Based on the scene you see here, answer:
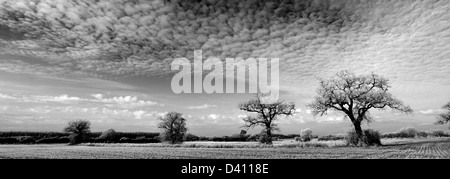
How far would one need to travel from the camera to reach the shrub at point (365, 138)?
124 ft

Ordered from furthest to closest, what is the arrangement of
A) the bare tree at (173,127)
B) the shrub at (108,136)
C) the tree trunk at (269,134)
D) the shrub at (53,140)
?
the shrub at (108,136)
the shrub at (53,140)
the bare tree at (173,127)
the tree trunk at (269,134)

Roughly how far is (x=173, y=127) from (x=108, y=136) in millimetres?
41823

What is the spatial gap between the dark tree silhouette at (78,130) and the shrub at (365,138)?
246ft

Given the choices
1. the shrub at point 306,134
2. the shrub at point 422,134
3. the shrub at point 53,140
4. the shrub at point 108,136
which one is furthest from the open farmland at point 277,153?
the shrub at point 53,140

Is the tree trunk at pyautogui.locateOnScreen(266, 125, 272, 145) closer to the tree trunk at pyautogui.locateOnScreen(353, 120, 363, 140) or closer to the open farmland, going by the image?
the open farmland

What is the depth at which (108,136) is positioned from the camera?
9538 centimetres

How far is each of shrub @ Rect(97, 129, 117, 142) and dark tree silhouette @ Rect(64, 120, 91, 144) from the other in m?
7.27

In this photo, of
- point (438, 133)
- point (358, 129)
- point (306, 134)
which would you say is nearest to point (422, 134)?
point (438, 133)

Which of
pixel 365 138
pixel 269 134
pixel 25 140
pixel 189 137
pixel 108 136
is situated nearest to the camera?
pixel 365 138

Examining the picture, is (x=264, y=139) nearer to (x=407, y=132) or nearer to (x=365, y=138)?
(x=365, y=138)

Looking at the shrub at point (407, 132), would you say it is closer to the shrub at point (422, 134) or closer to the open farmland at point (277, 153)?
the shrub at point (422, 134)
